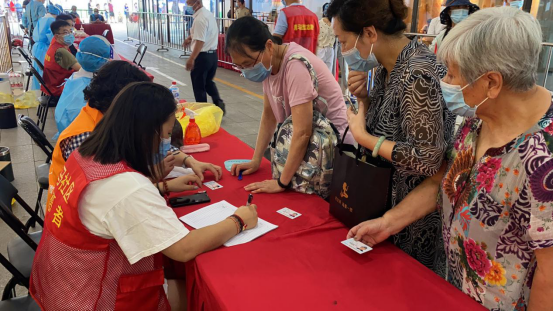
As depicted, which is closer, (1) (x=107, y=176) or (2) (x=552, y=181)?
(2) (x=552, y=181)

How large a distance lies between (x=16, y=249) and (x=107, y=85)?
91 centimetres

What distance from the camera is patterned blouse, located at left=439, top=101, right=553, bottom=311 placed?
1.00m

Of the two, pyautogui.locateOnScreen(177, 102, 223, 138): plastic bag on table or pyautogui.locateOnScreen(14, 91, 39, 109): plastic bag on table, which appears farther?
pyautogui.locateOnScreen(14, 91, 39, 109): plastic bag on table

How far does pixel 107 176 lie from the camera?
126 cm

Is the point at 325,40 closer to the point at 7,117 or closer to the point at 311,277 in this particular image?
the point at 7,117

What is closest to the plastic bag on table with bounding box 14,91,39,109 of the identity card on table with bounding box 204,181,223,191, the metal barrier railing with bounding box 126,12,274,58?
the metal barrier railing with bounding box 126,12,274,58

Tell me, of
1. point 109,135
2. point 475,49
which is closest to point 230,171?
point 109,135

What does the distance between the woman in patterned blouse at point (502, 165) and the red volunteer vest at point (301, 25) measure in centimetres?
477

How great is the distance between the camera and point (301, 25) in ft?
18.8

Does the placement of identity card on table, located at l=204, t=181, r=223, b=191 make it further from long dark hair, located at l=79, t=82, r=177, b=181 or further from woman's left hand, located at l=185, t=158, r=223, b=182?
long dark hair, located at l=79, t=82, r=177, b=181

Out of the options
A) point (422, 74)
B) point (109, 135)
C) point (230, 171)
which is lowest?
point (230, 171)

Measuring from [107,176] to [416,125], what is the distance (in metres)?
1.01

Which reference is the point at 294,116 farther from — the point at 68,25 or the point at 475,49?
the point at 68,25

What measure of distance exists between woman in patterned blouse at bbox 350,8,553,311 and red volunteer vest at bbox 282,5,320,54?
477cm
